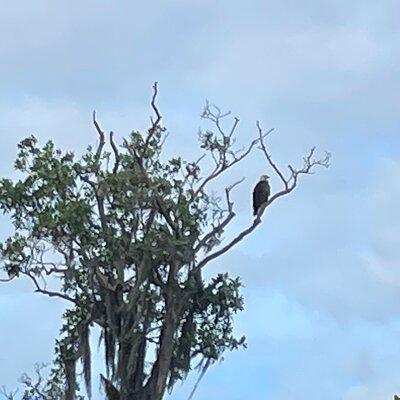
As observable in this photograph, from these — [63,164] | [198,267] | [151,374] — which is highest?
[63,164]

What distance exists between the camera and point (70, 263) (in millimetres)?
22766

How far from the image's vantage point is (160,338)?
906 inches

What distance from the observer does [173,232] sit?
22.7m

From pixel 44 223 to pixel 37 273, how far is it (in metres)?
1.13

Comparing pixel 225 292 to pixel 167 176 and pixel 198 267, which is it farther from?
pixel 167 176

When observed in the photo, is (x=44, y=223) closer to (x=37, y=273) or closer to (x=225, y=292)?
(x=37, y=273)

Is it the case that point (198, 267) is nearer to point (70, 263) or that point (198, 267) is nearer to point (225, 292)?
point (225, 292)

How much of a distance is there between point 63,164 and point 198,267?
292 cm

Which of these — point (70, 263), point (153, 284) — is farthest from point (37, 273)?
point (153, 284)

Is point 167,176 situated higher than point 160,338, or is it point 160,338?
point 167,176

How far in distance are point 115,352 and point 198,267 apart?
203 centimetres

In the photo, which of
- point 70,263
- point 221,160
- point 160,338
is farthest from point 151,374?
point 221,160

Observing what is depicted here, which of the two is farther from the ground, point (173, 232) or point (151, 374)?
point (173, 232)

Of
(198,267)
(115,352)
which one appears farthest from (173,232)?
(115,352)
